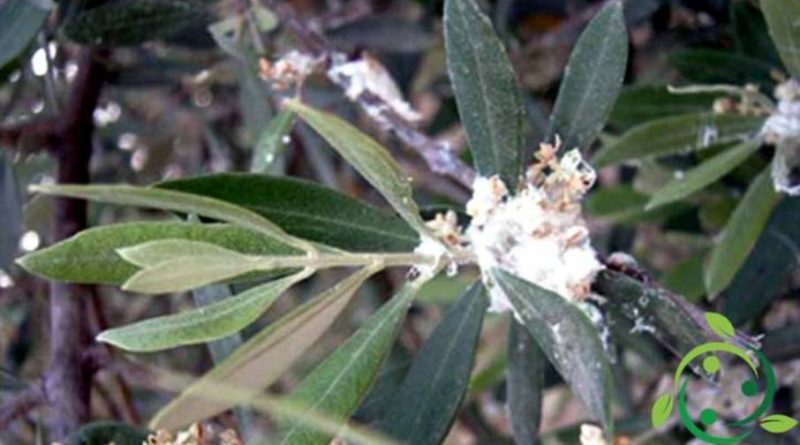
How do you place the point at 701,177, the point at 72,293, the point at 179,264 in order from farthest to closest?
1. the point at 72,293
2. the point at 701,177
3. the point at 179,264

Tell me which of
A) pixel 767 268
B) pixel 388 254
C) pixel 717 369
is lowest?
pixel 767 268

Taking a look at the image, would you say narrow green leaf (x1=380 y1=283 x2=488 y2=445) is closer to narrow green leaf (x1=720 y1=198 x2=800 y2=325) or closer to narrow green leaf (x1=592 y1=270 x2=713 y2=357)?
narrow green leaf (x1=592 y1=270 x2=713 y2=357)

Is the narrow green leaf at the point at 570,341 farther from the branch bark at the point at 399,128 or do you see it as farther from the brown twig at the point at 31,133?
the brown twig at the point at 31,133

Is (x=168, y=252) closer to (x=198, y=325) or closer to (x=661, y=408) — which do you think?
(x=198, y=325)

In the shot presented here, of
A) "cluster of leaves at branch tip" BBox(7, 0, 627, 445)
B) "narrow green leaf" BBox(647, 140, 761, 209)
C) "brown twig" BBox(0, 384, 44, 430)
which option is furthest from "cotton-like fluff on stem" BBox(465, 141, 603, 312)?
"brown twig" BBox(0, 384, 44, 430)

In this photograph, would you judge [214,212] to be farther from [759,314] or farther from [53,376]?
[759,314]

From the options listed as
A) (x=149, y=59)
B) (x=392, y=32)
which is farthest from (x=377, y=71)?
(x=149, y=59)

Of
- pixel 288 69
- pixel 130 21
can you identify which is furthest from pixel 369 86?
pixel 130 21
